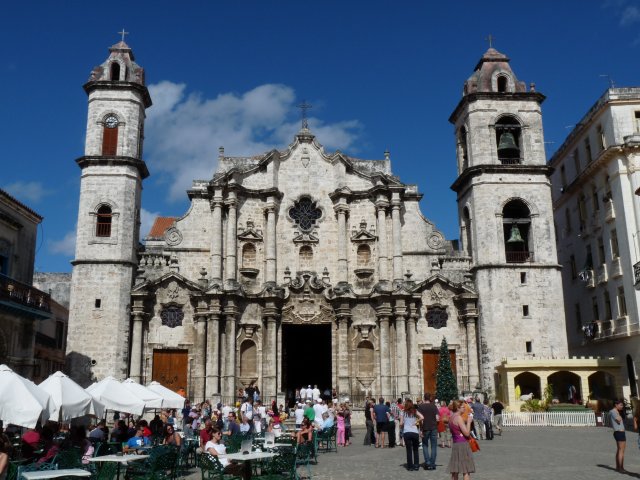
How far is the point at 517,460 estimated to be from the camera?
54.1ft

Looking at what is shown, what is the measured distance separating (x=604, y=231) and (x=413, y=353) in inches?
479

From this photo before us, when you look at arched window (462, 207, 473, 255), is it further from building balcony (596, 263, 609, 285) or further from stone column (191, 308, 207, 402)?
stone column (191, 308, 207, 402)

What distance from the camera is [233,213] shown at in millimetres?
32062

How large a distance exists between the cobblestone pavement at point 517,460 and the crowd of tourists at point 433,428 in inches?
16.9

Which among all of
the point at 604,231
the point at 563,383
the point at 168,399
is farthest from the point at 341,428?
the point at 604,231

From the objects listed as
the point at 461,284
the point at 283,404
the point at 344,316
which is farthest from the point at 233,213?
the point at 461,284

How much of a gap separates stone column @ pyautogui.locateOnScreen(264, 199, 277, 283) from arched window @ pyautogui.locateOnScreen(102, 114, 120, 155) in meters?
8.01

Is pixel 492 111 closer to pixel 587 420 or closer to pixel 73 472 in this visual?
pixel 587 420

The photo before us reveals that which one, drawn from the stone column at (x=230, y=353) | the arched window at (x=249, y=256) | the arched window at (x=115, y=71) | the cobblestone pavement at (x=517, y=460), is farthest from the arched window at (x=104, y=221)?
the cobblestone pavement at (x=517, y=460)

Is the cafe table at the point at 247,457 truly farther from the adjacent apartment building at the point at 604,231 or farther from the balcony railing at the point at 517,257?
the balcony railing at the point at 517,257

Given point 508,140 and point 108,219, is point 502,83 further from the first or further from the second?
point 108,219

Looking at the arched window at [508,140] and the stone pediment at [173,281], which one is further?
the arched window at [508,140]

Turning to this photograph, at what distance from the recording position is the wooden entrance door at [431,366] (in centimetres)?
3112

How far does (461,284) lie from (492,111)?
922 cm
